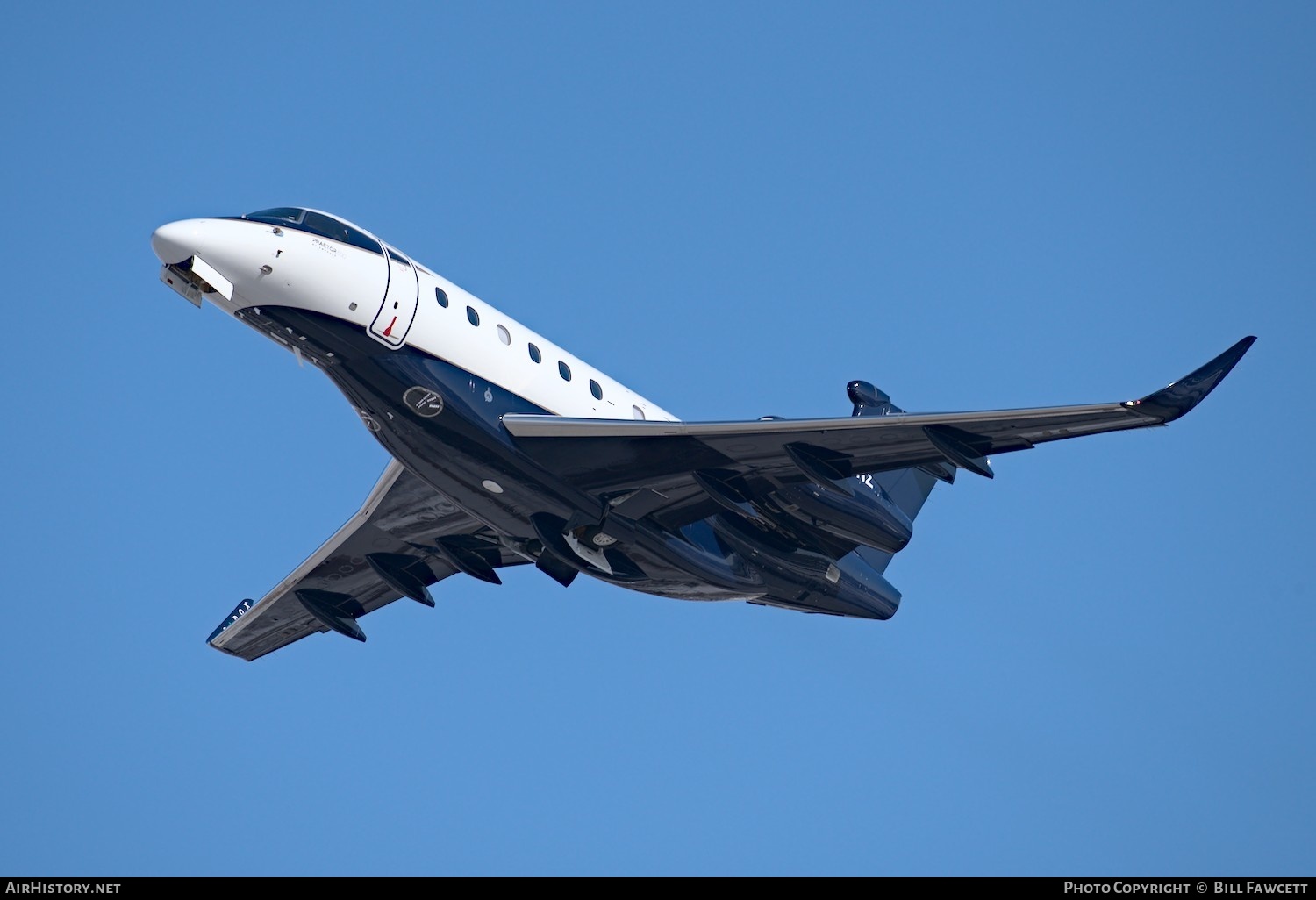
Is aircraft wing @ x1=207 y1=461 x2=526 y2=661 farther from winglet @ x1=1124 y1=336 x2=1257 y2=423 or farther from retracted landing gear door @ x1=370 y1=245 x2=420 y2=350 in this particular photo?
winglet @ x1=1124 y1=336 x2=1257 y2=423

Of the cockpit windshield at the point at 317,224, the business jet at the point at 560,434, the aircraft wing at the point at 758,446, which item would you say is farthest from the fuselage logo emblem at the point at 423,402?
Result: the cockpit windshield at the point at 317,224

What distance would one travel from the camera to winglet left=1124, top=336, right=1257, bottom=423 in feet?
77.9

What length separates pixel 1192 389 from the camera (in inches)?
938

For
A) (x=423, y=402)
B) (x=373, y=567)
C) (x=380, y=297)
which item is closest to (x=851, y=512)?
(x=423, y=402)

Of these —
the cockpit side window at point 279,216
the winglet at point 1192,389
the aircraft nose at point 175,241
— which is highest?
the cockpit side window at point 279,216

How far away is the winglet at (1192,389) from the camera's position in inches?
935

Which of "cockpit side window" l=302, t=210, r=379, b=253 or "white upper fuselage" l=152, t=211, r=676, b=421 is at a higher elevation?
"cockpit side window" l=302, t=210, r=379, b=253

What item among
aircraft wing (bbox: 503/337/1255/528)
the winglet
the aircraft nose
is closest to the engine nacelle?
aircraft wing (bbox: 503/337/1255/528)

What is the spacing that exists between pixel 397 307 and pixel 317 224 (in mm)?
2025

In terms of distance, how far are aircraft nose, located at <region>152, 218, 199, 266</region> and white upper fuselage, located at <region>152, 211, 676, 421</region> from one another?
0.01m

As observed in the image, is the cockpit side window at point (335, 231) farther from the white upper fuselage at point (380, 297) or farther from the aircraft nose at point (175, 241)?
the aircraft nose at point (175, 241)

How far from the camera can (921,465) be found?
27.5 m

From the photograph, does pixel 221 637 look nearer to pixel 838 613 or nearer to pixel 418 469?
pixel 418 469

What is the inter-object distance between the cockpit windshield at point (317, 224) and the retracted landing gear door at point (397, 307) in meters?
0.45
